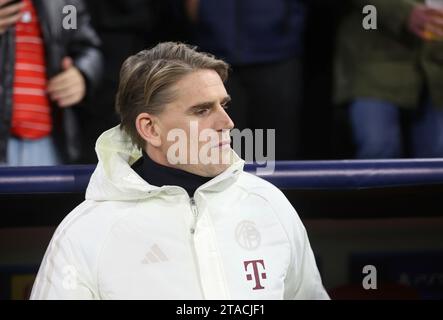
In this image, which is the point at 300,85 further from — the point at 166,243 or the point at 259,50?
the point at 166,243

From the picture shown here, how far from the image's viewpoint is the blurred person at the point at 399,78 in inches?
86.7

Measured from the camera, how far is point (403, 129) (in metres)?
2.21

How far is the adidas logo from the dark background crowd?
68 cm

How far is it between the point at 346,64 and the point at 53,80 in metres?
0.76

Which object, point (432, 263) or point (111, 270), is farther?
point (432, 263)

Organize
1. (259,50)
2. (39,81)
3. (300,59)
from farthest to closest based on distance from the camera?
(300,59) → (259,50) → (39,81)

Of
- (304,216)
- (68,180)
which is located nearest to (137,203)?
(68,180)

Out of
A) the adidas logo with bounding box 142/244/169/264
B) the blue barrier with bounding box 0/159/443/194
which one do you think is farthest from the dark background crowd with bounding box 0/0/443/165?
the adidas logo with bounding box 142/244/169/264

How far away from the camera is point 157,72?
4.93 feet

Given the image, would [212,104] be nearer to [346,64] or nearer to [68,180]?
[68,180]

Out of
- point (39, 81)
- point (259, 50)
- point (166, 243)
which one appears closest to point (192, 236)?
point (166, 243)

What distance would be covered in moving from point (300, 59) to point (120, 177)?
3.09ft

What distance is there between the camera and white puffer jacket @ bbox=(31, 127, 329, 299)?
1.46 metres

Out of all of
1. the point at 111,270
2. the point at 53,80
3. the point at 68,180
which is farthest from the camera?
the point at 53,80
